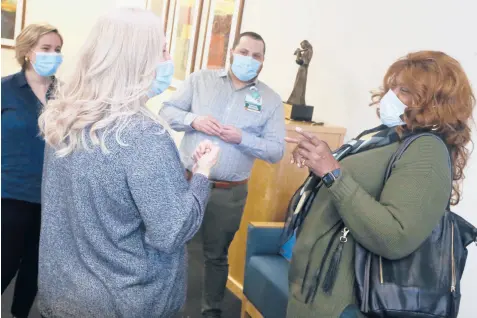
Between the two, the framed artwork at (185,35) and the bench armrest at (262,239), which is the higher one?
the framed artwork at (185,35)

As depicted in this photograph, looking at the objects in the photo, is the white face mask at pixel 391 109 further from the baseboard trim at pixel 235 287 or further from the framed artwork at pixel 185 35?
the framed artwork at pixel 185 35

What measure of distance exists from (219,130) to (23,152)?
97 centimetres

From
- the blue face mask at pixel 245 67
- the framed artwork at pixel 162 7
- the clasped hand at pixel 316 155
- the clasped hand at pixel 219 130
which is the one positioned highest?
the framed artwork at pixel 162 7

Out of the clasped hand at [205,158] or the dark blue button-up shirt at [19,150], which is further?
the dark blue button-up shirt at [19,150]

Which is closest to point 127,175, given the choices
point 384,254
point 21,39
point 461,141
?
point 384,254

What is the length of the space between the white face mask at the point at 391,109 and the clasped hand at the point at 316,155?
9.3 inches

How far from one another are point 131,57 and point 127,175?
298 mm

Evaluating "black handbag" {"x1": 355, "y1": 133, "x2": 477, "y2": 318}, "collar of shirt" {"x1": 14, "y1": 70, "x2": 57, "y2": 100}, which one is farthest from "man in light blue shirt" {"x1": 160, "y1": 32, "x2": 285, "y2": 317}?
"black handbag" {"x1": 355, "y1": 133, "x2": 477, "y2": 318}

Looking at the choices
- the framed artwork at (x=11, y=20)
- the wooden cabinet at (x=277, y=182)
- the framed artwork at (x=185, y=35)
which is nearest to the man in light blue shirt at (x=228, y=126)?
the wooden cabinet at (x=277, y=182)

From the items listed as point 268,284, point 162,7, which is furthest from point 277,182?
point 162,7

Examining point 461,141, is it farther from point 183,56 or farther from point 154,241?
point 183,56

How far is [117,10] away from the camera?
1323 mm

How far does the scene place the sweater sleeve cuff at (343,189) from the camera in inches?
57.2

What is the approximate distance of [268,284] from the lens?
2805mm
